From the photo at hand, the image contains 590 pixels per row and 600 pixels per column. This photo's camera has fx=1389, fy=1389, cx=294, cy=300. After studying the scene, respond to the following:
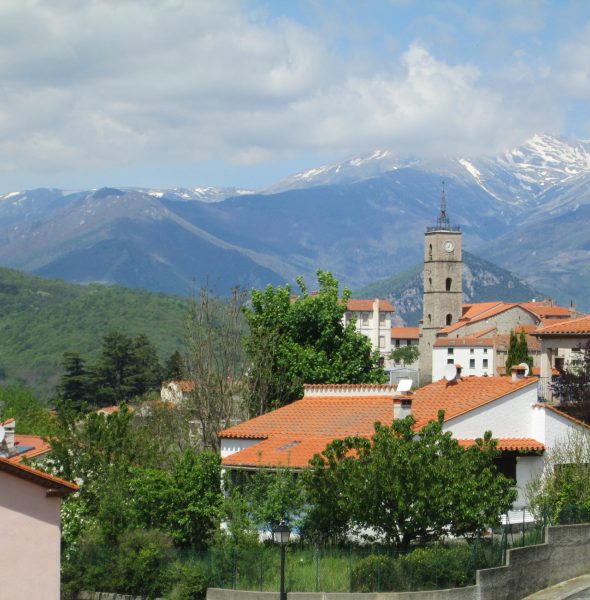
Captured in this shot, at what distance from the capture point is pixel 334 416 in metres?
39.3

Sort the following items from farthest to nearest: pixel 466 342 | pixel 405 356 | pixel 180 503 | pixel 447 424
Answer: pixel 405 356, pixel 466 342, pixel 447 424, pixel 180 503

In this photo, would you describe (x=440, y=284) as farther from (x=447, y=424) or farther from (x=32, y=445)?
(x=447, y=424)

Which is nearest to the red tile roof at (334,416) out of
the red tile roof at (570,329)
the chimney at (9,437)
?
the red tile roof at (570,329)

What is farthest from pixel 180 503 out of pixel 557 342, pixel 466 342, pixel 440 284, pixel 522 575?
pixel 440 284

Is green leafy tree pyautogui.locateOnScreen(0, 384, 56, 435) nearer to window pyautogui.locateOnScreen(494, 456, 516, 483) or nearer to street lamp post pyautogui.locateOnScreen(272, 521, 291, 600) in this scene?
window pyautogui.locateOnScreen(494, 456, 516, 483)

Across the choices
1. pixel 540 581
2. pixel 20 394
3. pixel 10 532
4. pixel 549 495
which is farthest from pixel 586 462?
pixel 20 394

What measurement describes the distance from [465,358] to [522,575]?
124m

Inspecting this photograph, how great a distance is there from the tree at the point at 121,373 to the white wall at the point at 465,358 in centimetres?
3298

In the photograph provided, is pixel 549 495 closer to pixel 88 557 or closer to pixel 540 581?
pixel 540 581

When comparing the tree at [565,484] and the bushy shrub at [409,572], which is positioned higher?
the tree at [565,484]

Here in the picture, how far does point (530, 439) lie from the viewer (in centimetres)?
3688

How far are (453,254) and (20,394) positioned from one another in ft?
299

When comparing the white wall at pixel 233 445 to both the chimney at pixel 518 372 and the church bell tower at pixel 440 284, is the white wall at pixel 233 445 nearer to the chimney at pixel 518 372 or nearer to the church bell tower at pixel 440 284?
the chimney at pixel 518 372

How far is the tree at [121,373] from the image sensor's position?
4978 inches
